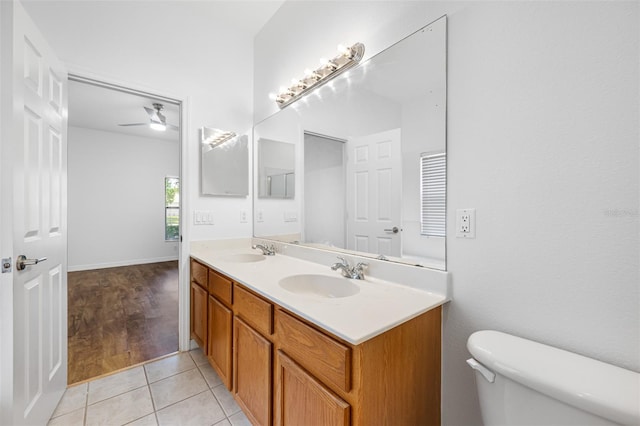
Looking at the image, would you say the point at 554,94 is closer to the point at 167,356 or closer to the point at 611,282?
the point at 611,282

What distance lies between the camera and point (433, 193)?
1210 millimetres

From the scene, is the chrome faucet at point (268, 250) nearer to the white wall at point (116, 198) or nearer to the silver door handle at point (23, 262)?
→ the silver door handle at point (23, 262)

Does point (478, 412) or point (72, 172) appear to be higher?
point (72, 172)

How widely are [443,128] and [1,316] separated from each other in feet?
6.37

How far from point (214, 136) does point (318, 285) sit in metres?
1.61

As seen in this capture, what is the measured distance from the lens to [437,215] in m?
1.20

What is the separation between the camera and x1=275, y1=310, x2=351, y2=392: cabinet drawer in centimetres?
82

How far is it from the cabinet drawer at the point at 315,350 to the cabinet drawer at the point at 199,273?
101 cm

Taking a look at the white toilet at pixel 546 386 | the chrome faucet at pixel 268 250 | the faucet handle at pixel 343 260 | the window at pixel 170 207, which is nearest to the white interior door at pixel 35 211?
the chrome faucet at pixel 268 250

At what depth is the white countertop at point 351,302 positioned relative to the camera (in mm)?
846

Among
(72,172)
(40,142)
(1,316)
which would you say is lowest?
(1,316)

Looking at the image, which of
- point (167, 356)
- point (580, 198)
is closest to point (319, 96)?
point (580, 198)

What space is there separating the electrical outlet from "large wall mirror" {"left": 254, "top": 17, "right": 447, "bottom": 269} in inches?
3.1

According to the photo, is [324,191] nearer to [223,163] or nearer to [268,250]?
[268,250]
